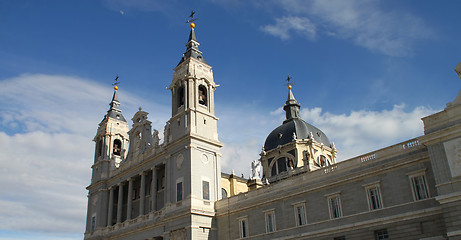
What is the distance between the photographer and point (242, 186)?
54.1 metres

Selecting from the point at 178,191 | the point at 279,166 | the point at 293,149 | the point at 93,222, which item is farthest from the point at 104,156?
the point at 293,149

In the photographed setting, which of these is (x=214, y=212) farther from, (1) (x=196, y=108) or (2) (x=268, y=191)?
(1) (x=196, y=108)

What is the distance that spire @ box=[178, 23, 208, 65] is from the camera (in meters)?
47.1

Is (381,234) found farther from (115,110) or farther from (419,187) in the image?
(115,110)

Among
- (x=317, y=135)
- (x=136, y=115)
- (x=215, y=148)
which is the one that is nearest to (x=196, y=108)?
(x=215, y=148)

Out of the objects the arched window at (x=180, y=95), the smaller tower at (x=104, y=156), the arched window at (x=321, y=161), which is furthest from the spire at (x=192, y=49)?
the arched window at (x=321, y=161)

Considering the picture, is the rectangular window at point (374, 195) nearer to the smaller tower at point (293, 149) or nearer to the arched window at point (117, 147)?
the smaller tower at point (293, 149)

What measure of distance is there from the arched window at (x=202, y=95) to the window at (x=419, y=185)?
23.6 m

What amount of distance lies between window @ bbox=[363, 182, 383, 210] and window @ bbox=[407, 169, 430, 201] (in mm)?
2299

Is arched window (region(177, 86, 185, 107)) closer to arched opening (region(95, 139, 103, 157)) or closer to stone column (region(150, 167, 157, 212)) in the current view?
stone column (region(150, 167, 157, 212))

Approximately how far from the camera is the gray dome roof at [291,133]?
71062 millimetres

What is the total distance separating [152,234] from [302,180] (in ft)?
57.5

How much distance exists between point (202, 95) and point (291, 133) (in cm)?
2937

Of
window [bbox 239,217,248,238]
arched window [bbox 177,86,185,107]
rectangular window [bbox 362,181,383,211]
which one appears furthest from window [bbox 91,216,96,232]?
rectangular window [bbox 362,181,383,211]
